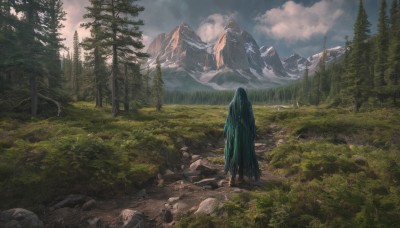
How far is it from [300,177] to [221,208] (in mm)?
4014

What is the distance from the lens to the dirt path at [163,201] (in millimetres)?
6098

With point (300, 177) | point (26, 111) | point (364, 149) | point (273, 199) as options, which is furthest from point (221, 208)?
point (26, 111)

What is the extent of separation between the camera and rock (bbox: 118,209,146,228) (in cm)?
582

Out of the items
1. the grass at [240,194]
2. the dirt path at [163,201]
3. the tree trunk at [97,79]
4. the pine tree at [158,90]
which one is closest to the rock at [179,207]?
the dirt path at [163,201]

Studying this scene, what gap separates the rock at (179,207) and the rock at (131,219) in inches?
33.9

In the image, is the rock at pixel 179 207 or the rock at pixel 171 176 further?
the rock at pixel 171 176

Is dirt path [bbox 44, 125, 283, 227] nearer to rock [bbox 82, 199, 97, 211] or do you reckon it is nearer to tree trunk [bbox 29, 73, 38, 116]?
rock [bbox 82, 199, 97, 211]

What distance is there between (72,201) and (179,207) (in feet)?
9.36

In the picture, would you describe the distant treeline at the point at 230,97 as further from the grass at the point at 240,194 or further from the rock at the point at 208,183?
the rock at the point at 208,183

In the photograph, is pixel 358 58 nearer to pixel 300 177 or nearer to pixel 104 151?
pixel 300 177

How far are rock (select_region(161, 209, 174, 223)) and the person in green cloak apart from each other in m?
2.49

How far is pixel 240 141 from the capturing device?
8180 millimetres

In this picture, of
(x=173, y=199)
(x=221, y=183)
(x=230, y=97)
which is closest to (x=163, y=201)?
(x=173, y=199)

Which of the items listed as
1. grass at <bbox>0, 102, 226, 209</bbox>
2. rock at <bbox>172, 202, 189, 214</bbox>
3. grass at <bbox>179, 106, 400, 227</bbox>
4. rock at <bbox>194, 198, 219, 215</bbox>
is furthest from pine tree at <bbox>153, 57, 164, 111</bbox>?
rock at <bbox>194, 198, 219, 215</bbox>
